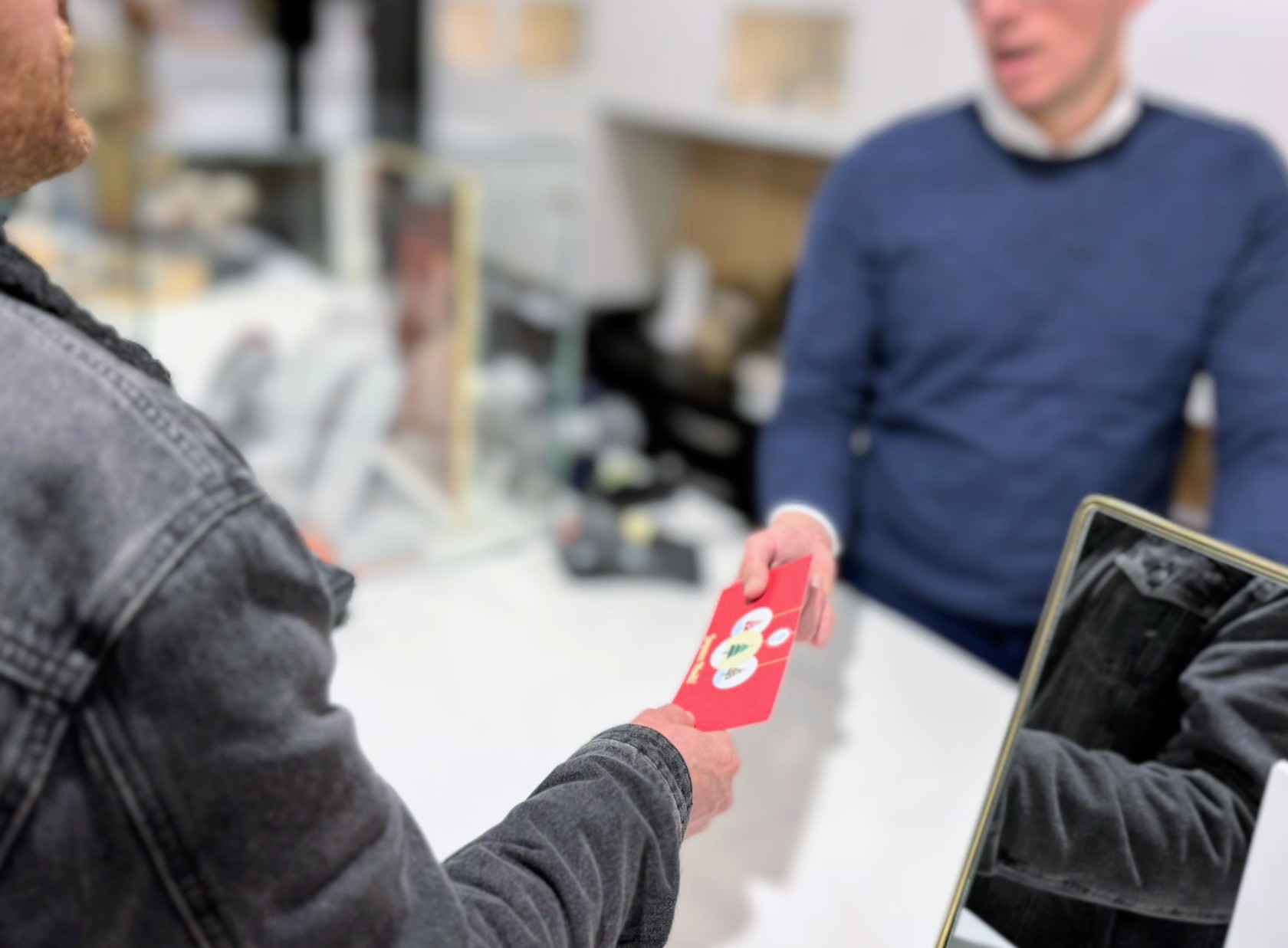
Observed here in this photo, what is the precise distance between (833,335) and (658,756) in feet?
2.85

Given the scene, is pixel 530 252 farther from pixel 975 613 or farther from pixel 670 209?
pixel 670 209

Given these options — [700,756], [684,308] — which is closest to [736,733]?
[700,756]

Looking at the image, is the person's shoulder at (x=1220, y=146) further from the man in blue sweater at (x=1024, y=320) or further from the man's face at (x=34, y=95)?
the man's face at (x=34, y=95)

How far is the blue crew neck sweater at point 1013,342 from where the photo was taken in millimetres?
1188

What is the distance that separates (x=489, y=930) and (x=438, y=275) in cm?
98

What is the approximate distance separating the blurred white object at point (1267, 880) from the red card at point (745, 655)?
0.26 metres

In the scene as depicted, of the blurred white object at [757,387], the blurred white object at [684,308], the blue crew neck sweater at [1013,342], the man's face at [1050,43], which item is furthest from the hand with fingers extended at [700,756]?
the blurred white object at [684,308]

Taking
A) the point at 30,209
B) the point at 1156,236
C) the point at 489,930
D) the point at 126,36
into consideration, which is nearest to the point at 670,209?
the point at 126,36

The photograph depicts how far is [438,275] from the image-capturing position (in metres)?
1.32

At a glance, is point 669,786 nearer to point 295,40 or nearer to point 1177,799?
point 1177,799

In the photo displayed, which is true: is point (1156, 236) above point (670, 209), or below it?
above

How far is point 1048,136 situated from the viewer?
1.26 m

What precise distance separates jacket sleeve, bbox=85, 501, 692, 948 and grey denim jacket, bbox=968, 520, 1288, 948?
346mm

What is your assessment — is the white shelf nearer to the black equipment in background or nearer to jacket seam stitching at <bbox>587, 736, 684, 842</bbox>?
the black equipment in background
